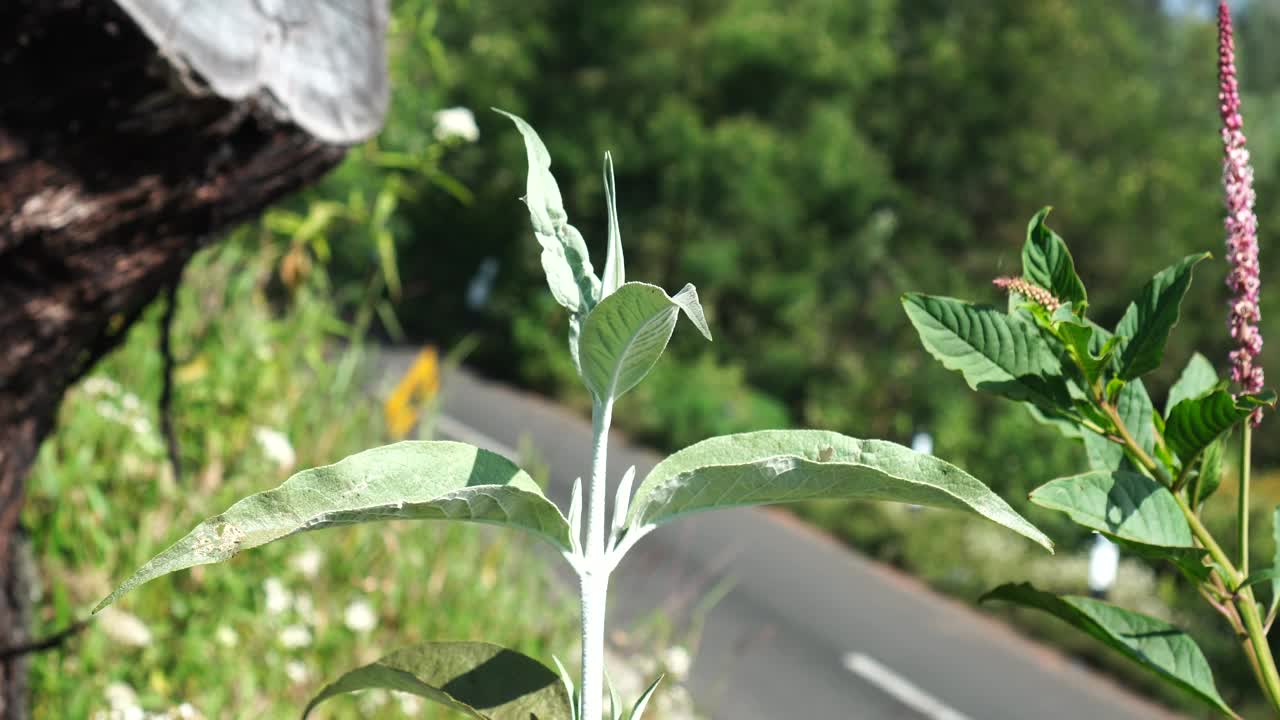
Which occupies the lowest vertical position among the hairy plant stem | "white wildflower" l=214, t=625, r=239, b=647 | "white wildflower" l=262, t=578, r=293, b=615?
"white wildflower" l=214, t=625, r=239, b=647

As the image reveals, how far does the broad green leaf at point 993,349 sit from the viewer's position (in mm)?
679

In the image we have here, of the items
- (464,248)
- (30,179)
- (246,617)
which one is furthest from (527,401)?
(30,179)

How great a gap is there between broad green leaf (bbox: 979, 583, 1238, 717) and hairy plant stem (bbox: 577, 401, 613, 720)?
222 millimetres

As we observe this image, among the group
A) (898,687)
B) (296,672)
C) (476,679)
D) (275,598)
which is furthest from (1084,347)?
(898,687)

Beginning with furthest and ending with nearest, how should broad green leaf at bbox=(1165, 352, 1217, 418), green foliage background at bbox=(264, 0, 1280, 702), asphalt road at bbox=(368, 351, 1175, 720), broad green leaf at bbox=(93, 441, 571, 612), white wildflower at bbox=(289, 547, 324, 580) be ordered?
1. green foliage background at bbox=(264, 0, 1280, 702)
2. asphalt road at bbox=(368, 351, 1175, 720)
3. white wildflower at bbox=(289, 547, 324, 580)
4. broad green leaf at bbox=(1165, 352, 1217, 418)
5. broad green leaf at bbox=(93, 441, 571, 612)

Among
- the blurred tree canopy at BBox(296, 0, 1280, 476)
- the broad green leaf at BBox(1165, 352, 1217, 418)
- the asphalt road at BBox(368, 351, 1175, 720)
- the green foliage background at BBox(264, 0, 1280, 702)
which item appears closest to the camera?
the broad green leaf at BBox(1165, 352, 1217, 418)

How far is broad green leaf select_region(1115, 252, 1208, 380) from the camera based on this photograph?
655mm

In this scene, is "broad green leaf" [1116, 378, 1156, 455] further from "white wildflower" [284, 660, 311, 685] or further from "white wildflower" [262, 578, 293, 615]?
"white wildflower" [262, 578, 293, 615]

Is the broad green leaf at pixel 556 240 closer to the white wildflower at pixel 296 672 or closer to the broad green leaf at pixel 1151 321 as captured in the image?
the broad green leaf at pixel 1151 321

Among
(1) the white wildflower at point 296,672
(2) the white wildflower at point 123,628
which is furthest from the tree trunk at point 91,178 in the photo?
(1) the white wildflower at point 296,672

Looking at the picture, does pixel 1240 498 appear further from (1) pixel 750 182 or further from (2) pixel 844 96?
(2) pixel 844 96

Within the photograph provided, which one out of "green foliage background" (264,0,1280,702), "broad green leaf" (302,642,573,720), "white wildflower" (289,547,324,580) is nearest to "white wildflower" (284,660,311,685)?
"white wildflower" (289,547,324,580)

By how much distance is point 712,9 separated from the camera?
1549 cm

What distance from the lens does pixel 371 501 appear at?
1.73 ft
